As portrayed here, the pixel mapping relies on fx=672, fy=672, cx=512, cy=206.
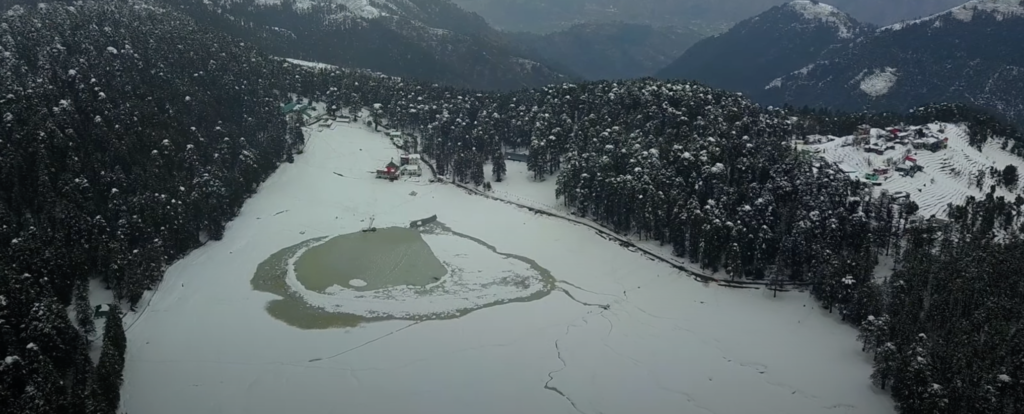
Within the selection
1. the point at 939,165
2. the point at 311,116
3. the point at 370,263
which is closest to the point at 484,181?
the point at 370,263

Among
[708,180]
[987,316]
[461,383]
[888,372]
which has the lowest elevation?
[461,383]

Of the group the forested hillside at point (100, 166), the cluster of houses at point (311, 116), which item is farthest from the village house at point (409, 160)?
the cluster of houses at point (311, 116)

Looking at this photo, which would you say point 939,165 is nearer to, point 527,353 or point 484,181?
point 484,181

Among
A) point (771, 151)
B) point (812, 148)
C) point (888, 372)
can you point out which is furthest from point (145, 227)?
point (812, 148)

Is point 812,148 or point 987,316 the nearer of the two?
point 987,316

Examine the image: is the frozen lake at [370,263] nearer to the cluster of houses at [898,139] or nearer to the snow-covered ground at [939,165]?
the snow-covered ground at [939,165]

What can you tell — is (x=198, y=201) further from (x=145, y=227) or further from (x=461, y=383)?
(x=461, y=383)

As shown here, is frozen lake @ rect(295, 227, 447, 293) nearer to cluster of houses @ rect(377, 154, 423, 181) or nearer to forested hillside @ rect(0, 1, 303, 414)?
forested hillside @ rect(0, 1, 303, 414)
